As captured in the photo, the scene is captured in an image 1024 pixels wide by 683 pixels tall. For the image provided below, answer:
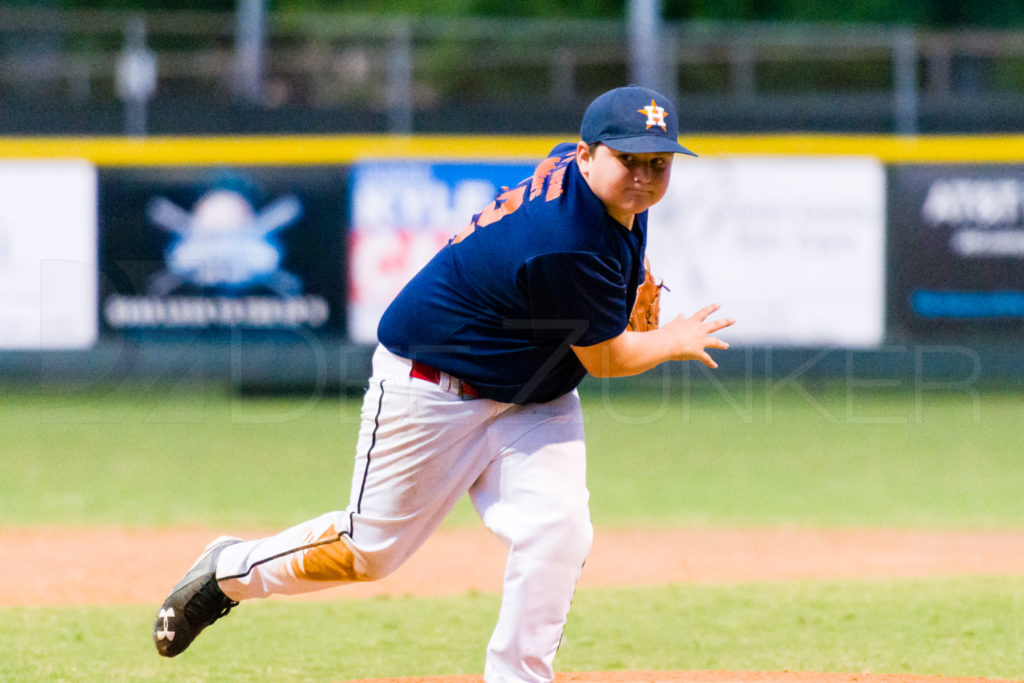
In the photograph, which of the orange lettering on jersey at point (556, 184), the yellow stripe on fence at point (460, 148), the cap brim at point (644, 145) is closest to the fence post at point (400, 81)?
the yellow stripe on fence at point (460, 148)

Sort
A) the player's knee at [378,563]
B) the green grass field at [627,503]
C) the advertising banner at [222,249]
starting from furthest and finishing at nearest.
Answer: the advertising banner at [222,249]
the green grass field at [627,503]
the player's knee at [378,563]

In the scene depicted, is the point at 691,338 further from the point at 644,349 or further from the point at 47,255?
the point at 47,255

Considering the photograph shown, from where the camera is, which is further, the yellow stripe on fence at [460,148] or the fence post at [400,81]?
the fence post at [400,81]

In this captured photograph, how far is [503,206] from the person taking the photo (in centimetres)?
395

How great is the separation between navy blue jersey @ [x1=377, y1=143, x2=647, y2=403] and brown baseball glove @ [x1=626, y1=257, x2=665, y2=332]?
0.20 meters

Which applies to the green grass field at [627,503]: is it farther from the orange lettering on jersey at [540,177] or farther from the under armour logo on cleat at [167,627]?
the orange lettering on jersey at [540,177]

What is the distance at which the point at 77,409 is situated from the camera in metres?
12.9

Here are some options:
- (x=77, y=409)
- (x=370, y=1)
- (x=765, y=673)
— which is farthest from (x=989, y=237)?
(x=370, y=1)

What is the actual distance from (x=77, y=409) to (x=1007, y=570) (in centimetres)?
915

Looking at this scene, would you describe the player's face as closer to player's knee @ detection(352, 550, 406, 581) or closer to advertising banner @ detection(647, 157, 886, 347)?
player's knee @ detection(352, 550, 406, 581)

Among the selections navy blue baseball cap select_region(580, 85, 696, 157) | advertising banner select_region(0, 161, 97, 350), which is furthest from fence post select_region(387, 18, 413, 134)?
navy blue baseball cap select_region(580, 85, 696, 157)

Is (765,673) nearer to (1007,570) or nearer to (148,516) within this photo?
(1007,570)

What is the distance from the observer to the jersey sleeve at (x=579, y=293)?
3666 mm

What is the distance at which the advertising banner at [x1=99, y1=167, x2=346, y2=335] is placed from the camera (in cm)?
1320
